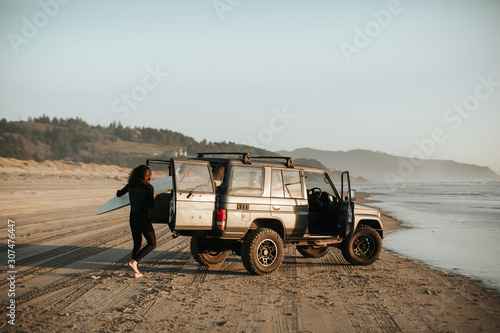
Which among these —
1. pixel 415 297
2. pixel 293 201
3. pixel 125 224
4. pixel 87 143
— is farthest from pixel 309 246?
pixel 87 143

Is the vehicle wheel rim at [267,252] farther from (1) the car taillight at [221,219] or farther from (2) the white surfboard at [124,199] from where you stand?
(2) the white surfboard at [124,199]

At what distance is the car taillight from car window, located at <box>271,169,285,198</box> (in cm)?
122

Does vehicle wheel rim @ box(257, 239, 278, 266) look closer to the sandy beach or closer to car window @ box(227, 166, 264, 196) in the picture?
the sandy beach

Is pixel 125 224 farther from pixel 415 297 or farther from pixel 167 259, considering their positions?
pixel 415 297

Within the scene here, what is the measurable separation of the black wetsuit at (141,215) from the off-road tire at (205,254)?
117 cm

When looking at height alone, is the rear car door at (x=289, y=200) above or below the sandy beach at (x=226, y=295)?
above

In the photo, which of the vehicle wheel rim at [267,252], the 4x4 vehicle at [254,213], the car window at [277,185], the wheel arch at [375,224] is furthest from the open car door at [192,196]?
the wheel arch at [375,224]

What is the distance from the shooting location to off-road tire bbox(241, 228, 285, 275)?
8.56 metres

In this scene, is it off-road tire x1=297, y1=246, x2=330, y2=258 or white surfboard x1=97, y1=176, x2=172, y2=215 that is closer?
white surfboard x1=97, y1=176, x2=172, y2=215

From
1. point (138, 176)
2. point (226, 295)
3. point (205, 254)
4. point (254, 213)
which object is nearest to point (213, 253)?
point (205, 254)

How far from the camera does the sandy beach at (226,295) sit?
566 centimetres

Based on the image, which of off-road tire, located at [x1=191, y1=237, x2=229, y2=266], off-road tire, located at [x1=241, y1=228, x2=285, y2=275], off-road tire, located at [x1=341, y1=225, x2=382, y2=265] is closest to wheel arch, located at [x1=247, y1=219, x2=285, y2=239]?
off-road tire, located at [x1=241, y1=228, x2=285, y2=275]

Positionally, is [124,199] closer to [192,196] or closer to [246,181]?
[192,196]

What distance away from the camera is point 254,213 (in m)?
8.76
